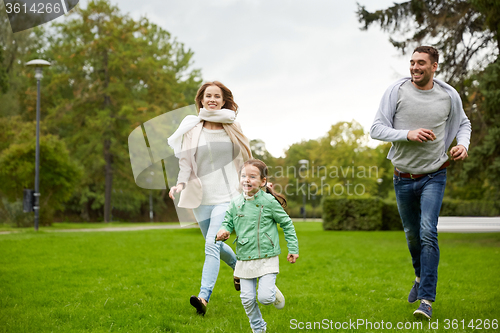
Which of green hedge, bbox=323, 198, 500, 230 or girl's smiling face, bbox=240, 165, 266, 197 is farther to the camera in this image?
green hedge, bbox=323, 198, 500, 230

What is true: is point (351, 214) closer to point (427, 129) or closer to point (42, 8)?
point (427, 129)

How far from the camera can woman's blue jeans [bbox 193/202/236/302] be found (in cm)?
491

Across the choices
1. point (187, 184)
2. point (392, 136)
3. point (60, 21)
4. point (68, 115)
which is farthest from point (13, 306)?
point (60, 21)

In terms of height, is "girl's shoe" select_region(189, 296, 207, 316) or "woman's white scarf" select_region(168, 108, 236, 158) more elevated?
"woman's white scarf" select_region(168, 108, 236, 158)

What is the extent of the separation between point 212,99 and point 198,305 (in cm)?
202

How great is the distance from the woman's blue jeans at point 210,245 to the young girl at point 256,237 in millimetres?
926

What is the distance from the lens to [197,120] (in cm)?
505

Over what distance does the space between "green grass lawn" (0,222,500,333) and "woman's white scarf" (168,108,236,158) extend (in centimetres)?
168

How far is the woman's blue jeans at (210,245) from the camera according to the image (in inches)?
193

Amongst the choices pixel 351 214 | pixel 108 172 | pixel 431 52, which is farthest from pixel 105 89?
pixel 431 52

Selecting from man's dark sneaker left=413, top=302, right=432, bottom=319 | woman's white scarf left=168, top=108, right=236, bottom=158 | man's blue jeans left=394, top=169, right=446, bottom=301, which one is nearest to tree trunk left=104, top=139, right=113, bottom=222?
woman's white scarf left=168, top=108, right=236, bottom=158

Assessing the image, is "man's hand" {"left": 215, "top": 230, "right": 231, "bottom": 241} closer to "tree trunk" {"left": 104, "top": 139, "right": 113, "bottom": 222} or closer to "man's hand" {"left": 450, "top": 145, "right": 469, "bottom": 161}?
"man's hand" {"left": 450, "top": 145, "right": 469, "bottom": 161}

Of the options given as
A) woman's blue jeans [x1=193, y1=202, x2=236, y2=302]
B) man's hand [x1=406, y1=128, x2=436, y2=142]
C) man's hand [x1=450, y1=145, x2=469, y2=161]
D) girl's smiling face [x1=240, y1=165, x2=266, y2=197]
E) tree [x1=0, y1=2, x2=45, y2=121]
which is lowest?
woman's blue jeans [x1=193, y1=202, x2=236, y2=302]

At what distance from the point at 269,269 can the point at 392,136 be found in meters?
1.63
